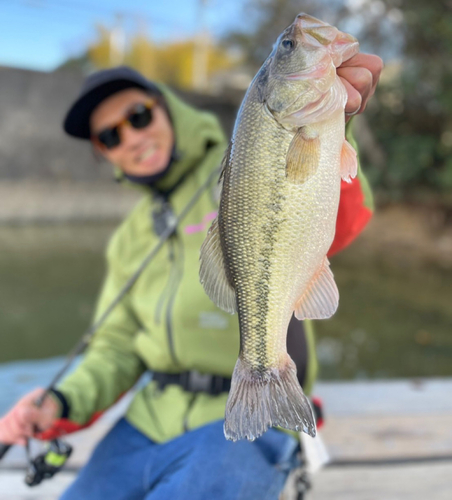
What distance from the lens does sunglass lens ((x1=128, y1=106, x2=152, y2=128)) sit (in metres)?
1.91

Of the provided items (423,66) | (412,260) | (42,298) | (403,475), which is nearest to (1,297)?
(42,298)

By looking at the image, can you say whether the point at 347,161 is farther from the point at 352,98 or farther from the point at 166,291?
the point at 166,291

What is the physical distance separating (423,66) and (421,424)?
1034 cm

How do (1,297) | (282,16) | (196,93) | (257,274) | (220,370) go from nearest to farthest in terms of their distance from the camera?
1. (257,274)
2. (220,370)
3. (1,297)
4. (282,16)
5. (196,93)

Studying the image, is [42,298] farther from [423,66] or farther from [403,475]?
[423,66]

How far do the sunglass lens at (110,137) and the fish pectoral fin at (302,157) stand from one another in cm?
116

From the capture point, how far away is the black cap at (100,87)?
6.05 feet

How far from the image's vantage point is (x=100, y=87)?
1.86m

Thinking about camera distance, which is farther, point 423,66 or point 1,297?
point 423,66

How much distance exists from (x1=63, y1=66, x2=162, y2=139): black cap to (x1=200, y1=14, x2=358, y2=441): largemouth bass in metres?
1.03

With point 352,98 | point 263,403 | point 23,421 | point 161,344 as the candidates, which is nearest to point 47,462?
point 23,421

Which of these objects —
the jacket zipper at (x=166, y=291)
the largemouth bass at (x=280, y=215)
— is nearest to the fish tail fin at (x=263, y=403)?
the largemouth bass at (x=280, y=215)

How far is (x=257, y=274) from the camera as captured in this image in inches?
39.2

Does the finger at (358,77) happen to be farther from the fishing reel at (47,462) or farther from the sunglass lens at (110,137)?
the fishing reel at (47,462)
